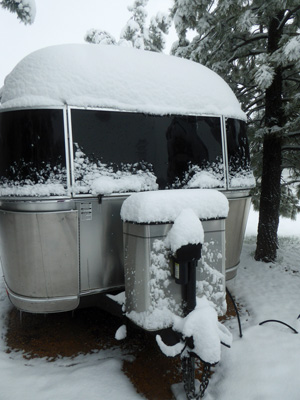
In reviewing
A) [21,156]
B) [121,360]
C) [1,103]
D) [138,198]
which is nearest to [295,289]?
[121,360]

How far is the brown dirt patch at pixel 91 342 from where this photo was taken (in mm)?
3230

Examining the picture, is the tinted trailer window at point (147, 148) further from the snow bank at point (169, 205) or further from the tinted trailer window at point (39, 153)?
the snow bank at point (169, 205)

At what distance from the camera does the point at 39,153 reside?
3.22 meters

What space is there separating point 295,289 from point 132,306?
3745 millimetres

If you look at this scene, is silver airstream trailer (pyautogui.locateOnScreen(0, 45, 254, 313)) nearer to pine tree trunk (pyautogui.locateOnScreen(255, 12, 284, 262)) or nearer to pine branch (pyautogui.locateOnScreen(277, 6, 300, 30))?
pine tree trunk (pyautogui.locateOnScreen(255, 12, 284, 262))

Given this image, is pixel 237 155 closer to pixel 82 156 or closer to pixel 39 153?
pixel 82 156

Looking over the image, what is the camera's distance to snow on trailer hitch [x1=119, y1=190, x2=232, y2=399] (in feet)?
9.21

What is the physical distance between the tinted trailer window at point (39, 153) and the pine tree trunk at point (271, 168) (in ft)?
14.7

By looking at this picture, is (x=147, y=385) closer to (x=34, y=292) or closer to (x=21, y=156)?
(x=34, y=292)

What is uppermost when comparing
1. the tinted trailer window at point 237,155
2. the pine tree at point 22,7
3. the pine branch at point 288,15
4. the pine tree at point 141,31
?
the pine tree at point 141,31

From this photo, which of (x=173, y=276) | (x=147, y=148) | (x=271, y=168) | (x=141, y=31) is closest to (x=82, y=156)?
(x=147, y=148)

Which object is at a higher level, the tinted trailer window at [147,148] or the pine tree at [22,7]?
the pine tree at [22,7]

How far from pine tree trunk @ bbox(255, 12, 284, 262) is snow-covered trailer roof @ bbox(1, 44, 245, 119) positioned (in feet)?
Answer: 10.1

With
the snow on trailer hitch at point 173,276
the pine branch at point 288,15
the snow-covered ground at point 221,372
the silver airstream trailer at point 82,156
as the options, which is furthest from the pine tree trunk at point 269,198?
the snow on trailer hitch at point 173,276
